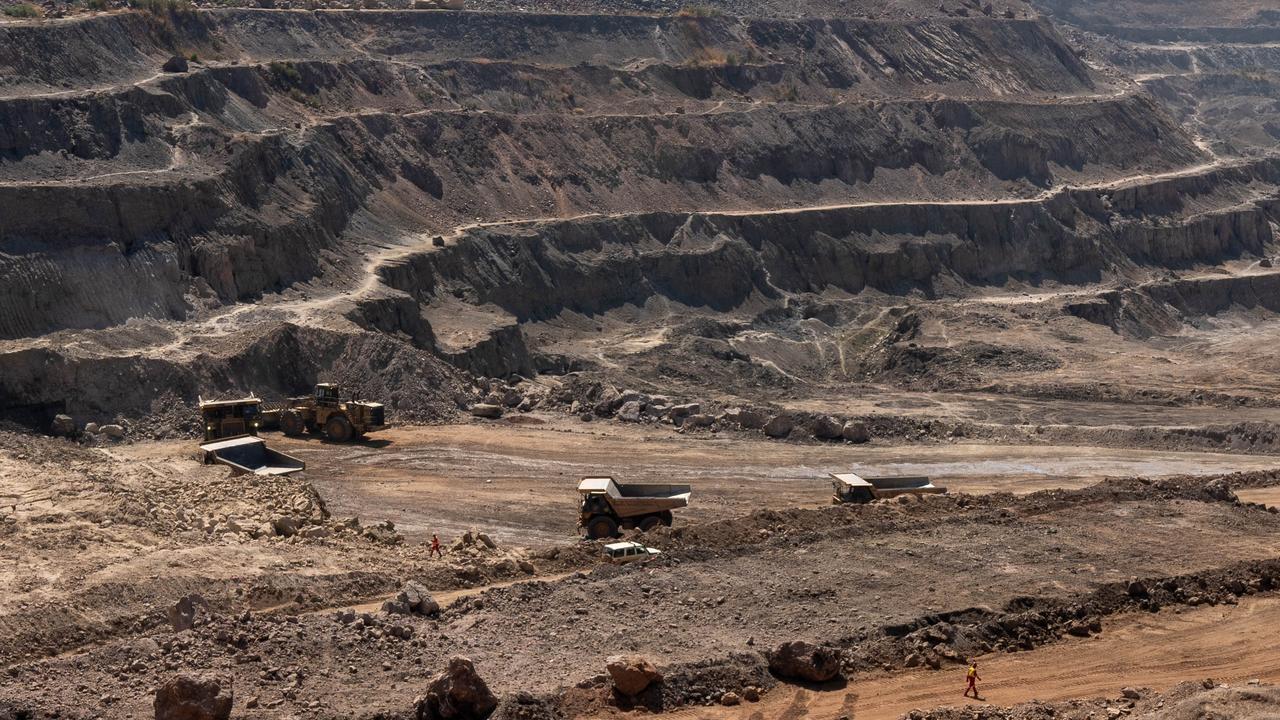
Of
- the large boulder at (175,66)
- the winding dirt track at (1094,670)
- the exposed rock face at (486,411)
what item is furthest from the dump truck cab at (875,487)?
the large boulder at (175,66)

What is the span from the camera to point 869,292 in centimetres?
6241

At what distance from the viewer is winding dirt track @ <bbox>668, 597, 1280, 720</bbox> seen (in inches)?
791

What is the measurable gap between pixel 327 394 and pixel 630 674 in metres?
21.5

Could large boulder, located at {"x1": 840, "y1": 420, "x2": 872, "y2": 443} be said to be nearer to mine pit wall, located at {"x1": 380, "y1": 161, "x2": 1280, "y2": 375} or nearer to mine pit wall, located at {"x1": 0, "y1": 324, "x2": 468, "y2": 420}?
mine pit wall, located at {"x1": 0, "y1": 324, "x2": 468, "y2": 420}

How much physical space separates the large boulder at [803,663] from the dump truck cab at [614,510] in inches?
390

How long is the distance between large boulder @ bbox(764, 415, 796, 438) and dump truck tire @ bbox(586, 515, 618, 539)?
12823 mm

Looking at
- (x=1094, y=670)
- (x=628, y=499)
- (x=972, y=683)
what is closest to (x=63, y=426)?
(x=628, y=499)

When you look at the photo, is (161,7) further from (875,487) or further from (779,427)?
(875,487)

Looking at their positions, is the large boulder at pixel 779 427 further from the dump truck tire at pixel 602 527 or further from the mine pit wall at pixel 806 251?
the mine pit wall at pixel 806 251

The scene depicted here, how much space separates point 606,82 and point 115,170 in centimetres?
2852

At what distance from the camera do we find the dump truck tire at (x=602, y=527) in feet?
99.5

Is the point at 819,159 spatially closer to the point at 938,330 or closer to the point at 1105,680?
the point at 938,330

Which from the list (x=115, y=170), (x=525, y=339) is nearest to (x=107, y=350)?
(x=115, y=170)

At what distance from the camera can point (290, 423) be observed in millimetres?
39219
